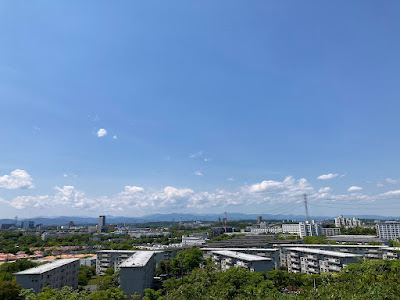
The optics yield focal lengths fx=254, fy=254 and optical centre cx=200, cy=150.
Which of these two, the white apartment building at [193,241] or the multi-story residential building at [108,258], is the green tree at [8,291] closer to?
the multi-story residential building at [108,258]

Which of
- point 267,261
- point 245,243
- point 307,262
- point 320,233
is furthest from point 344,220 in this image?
point 267,261

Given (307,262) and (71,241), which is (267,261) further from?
(71,241)

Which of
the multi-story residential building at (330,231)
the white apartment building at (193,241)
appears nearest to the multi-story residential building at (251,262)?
the white apartment building at (193,241)

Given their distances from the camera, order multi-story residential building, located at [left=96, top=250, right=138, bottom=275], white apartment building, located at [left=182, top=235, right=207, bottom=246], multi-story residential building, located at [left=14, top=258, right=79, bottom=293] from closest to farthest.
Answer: multi-story residential building, located at [left=14, top=258, right=79, bottom=293] < multi-story residential building, located at [left=96, top=250, right=138, bottom=275] < white apartment building, located at [left=182, top=235, right=207, bottom=246]

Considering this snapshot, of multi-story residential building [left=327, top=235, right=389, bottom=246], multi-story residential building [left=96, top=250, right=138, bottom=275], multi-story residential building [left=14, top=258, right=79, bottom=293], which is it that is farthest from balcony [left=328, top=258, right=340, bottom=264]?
multi-story residential building [left=14, top=258, right=79, bottom=293]

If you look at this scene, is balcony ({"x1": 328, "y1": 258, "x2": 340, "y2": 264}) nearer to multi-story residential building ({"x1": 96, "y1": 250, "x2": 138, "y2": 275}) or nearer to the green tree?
multi-story residential building ({"x1": 96, "y1": 250, "x2": 138, "y2": 275})
